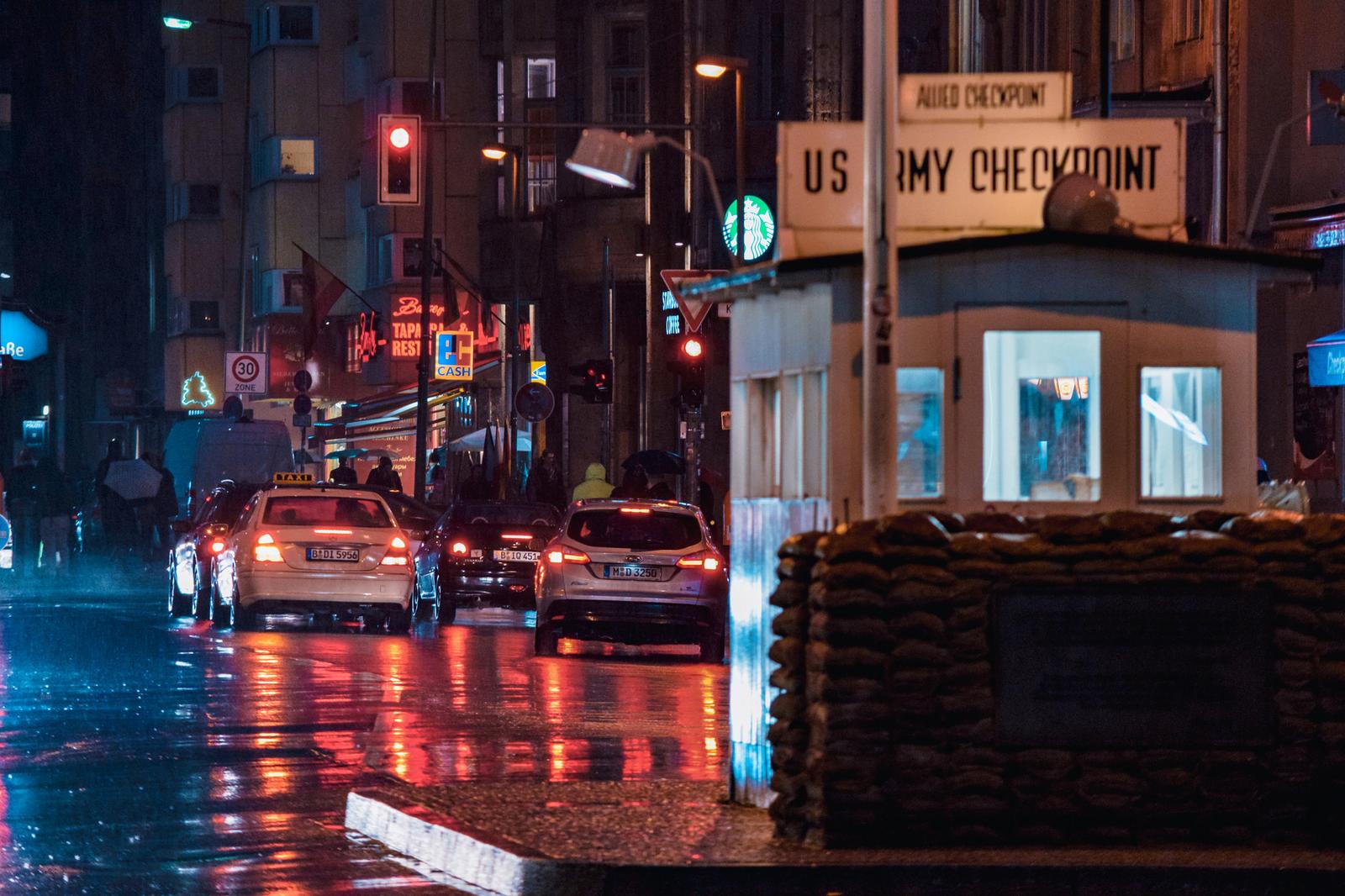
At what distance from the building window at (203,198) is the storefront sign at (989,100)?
8010 centimetres

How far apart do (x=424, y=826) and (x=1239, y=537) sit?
3.55 m

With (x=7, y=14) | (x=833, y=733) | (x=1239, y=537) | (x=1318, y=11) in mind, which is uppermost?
(x=7, y=14)

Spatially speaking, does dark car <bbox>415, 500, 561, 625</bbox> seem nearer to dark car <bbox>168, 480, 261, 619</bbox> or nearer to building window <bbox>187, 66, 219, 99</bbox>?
dark car <bbox>168, 480, 261, 619</bbox>

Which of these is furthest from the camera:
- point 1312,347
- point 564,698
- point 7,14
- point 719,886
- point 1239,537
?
point 7,14

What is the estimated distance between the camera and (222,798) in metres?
12.7

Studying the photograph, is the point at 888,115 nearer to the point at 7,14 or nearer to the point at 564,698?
the point at 564,698

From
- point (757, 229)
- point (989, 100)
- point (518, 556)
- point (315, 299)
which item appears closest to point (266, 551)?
point (518, 556)

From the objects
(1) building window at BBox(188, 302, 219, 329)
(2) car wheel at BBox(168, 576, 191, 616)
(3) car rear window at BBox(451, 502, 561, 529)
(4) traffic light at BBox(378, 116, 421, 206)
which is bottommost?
(2) car wheel at BBox(168, 576, 191, 616)

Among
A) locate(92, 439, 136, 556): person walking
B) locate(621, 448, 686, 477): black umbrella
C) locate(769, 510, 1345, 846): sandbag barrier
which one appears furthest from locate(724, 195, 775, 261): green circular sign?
locate(769, 510, 1345, 846): sandbag barrier

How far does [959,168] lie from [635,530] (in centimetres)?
1356

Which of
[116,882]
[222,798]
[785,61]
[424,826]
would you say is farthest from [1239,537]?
[785,61]

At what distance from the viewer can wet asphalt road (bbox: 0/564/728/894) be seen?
1071 cm

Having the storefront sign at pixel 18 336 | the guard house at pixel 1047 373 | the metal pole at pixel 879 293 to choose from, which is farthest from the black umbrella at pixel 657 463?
the metal pole at pixel 879 293

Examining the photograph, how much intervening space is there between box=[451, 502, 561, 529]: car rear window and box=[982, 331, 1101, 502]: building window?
2098 cm
